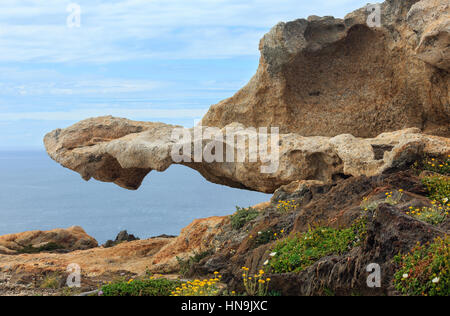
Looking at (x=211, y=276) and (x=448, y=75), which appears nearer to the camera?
(x=211, y=276)

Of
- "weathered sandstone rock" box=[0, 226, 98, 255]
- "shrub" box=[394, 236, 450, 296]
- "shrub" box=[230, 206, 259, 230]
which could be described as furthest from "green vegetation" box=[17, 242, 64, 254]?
"shrub" box=[394, 236, 450, 296]

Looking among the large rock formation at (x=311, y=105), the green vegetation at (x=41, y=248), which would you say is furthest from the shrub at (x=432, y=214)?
the green vegetation at (x=41, y=248)

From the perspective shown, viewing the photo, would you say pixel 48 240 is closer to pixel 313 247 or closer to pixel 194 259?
pixel 194 259

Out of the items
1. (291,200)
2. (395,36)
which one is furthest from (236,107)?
(291,200)

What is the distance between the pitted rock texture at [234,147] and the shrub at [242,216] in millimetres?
1471

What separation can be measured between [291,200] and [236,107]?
731 cm

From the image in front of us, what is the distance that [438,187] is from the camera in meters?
10.2

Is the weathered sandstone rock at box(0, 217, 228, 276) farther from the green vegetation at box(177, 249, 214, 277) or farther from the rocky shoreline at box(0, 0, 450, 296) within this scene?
the green vegetation at box(177, 249, 214, 277)

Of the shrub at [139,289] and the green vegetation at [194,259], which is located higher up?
the shrub at [139,289]

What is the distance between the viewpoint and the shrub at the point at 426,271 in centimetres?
655

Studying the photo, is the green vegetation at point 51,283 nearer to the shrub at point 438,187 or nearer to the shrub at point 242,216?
the shrub at point 242,216

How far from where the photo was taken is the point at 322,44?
1764cm

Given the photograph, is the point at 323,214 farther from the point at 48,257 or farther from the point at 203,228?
the point at 48,257

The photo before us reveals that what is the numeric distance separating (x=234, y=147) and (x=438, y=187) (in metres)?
6.80
